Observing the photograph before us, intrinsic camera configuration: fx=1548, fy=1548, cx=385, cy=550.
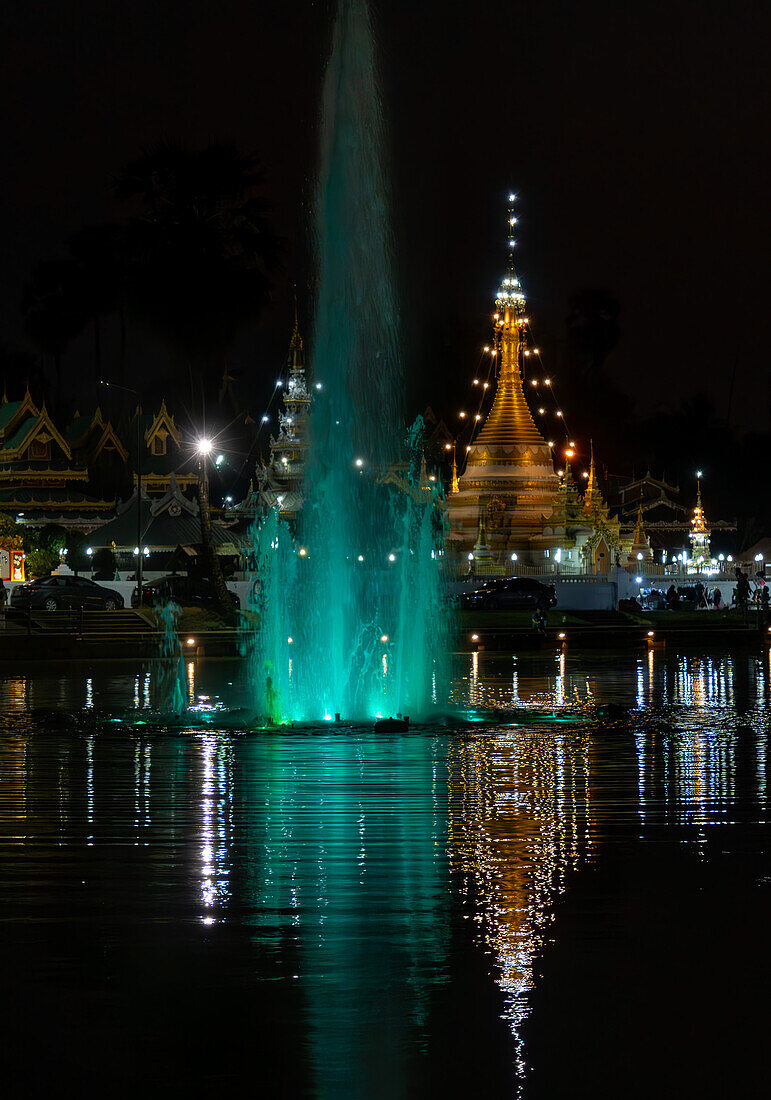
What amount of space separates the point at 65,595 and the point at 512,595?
1474 centimetres


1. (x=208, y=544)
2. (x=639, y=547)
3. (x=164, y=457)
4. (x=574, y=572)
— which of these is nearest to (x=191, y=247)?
(x=208, y=544)

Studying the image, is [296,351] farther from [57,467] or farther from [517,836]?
[517,836]

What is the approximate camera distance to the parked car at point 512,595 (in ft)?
171

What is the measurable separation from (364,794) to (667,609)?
40795mm

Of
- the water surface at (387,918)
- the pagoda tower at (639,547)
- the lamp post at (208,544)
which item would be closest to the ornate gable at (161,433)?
the pagoda tower at (639,547)

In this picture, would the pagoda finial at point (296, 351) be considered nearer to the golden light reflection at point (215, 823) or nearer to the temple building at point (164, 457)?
the temple building at point (164, 457)

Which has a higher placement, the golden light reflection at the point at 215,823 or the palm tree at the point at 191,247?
the palm tree at the point at 191,247

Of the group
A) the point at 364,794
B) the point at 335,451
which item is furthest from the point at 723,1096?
the point at 335,451

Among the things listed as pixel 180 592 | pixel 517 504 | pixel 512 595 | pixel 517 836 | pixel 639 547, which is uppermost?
pixel 517 504

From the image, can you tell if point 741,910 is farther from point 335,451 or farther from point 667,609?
point 667,609

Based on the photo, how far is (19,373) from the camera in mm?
116062

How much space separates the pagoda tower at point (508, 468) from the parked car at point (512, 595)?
517 inches

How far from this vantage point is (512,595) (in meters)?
52.1

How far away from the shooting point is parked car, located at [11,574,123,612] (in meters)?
48.4
